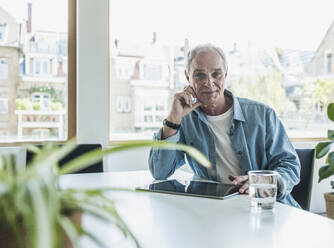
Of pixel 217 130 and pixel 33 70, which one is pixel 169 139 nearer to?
pixel 217 130

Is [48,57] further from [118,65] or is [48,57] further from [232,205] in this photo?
[232,205]

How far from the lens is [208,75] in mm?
1812

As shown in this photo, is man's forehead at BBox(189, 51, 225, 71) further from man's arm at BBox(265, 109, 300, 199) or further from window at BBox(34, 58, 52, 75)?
window at BBox(34, 58, 52, 75)

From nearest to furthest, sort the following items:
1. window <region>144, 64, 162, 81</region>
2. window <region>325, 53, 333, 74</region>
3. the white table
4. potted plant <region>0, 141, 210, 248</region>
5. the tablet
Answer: potted plant <region>0, 141, 210, 248</region> < the white table < the tablet < window <region>144, 64, 162, 81</region> < window <region>325, 53, 333, 74</region>

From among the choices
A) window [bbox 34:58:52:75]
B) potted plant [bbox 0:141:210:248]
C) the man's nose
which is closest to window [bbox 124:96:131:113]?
window [bbox 34:58:52:75]

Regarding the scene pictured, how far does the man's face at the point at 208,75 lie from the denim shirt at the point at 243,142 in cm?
9

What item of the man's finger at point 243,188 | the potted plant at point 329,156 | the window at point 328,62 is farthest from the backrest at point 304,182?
the window at point 328,62

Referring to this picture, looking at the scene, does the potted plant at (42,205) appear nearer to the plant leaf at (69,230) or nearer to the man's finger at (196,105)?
the plant leaf at (69,230)

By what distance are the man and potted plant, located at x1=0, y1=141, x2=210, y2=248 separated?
130 cm

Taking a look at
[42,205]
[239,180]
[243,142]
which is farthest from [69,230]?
[243,142]

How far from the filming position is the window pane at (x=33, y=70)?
2922 mm

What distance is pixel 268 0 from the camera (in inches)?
151

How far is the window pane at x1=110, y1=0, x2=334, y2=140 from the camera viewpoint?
10.8 ft

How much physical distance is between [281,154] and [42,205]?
153cm
